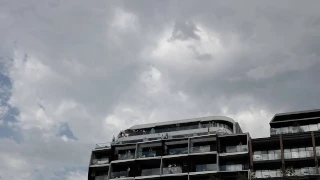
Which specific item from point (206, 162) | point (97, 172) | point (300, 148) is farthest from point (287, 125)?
point (97, 172)

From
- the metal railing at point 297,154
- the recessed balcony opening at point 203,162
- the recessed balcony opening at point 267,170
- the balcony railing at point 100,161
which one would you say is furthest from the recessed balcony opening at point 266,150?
the balcony railing at point 100,161

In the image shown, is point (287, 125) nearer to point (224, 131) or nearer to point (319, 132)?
point (319, 132)

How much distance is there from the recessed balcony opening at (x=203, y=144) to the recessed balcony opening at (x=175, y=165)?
7.79 feet

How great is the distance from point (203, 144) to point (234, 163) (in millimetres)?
6444

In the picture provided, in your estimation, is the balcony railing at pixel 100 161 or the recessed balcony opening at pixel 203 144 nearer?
the recessed balcony opening at pixel 203 144

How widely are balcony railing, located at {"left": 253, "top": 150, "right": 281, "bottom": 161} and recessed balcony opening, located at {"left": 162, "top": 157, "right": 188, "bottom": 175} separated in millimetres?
11543

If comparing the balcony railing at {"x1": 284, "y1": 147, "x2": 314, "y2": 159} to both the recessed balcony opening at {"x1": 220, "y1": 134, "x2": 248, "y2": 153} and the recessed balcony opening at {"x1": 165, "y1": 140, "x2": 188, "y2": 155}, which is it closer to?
the recessed balcony opening at {"x1": 220, "y1": 134, "x2": 248, "y2": 153}

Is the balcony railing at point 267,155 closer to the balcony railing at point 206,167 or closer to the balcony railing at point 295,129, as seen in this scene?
the balcony railing at point 295,129

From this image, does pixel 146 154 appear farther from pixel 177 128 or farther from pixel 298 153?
pixel 298 153

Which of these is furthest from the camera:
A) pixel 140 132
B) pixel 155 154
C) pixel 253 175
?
pixel 140 132

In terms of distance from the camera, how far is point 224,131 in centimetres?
7650

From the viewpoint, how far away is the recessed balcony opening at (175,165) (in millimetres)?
69875

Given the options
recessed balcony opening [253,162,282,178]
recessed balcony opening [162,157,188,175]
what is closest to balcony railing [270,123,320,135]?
recessed balcony opening [253,162,282,178]

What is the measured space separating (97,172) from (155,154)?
12111 millimetres
